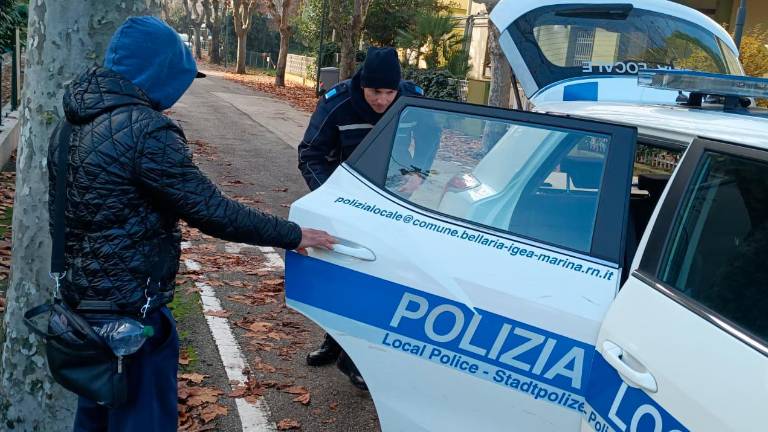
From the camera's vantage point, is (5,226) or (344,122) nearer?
(344,122)

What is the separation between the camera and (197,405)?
3.83 metres

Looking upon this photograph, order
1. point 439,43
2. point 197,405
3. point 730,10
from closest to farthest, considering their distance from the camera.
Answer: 1. point 197,405
2. point 730,10
3. point 439,43

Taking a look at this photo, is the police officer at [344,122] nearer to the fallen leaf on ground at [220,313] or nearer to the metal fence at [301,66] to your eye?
the fallen leaf on ground at [220,313]

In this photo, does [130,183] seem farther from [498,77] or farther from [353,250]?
[498,77]

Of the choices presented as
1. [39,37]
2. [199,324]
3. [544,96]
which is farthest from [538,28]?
[199,324]

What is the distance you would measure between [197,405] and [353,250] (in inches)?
66.7

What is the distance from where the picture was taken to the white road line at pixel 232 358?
3732mm

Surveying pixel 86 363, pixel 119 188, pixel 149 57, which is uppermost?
pixel 149 57

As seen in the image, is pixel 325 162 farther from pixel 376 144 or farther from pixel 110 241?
pixel 110 241

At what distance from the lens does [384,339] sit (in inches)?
98.1

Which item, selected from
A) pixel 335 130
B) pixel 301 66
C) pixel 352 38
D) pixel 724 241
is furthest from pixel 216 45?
pixel 724 241

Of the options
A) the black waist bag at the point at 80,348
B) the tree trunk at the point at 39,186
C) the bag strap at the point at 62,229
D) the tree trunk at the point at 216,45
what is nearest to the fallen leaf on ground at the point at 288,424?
the tree trunk at the point at 39,186

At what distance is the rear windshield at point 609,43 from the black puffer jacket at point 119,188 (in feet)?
6.44

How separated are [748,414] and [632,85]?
2.28 m
